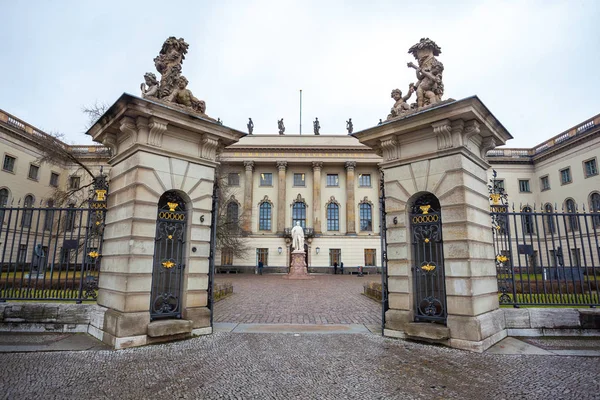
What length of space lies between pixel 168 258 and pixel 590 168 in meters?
40.4

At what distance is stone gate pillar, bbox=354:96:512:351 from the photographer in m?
6.45

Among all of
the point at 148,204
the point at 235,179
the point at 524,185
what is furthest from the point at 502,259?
the point at 524,185

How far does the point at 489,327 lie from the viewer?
652 cm

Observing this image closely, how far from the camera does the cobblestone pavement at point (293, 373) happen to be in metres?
4.33

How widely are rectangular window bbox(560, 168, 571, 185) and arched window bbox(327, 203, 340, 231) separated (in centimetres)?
2422

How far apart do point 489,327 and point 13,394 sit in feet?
23.5

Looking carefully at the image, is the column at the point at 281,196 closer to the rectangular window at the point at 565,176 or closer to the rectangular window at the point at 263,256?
the rectangular window at the point at 263,256

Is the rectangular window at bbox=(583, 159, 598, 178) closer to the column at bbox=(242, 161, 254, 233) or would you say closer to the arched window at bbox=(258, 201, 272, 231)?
the arched window at bbox=(258, 201, 272, 231)

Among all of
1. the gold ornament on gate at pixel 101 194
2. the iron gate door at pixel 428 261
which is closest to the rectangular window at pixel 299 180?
the gold ornament on gate at pixel 101 194

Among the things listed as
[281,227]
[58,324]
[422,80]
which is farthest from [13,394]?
[281,227]

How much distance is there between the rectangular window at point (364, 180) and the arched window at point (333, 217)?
14.3 ft

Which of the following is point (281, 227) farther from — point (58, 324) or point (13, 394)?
point (13, 394)

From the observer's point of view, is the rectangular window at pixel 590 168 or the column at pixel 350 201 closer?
the rectangular window at pixel 590 168

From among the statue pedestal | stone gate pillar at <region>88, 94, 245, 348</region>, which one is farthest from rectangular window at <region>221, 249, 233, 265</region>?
stone gate pillar at <region>88, 94, 245, 348</region>
